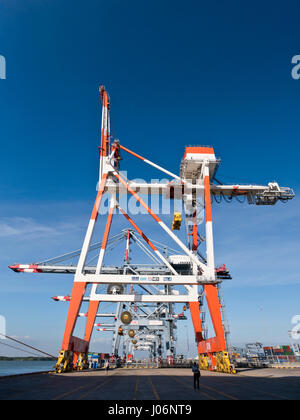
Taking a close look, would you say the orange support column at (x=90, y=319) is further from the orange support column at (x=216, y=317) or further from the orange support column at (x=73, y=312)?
the orange support column at (x=216, y=317)

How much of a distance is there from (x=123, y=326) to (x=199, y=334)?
1618 centimetres


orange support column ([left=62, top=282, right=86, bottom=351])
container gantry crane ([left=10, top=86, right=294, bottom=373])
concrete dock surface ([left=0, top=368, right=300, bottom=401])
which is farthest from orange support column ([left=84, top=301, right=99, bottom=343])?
concrete dock surface ([left=0, top=368, right=300, bottom=401])

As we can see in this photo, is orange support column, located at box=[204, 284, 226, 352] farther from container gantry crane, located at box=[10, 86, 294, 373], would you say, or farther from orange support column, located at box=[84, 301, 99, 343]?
orange support column, located at box=[84, 301, 99, 343]

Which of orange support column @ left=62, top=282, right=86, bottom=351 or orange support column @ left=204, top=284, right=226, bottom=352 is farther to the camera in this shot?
orange support column @ left=62, top=282, right=86, bottom=351

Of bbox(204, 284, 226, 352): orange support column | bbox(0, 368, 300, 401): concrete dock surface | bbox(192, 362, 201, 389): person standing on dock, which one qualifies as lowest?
bbox(0, 368, 300, 401): concrete dock surface

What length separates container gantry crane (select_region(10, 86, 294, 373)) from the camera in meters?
21.4

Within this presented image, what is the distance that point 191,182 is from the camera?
1081 inches

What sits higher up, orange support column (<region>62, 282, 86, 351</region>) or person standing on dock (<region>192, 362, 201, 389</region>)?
orange support column (<region>62, 282, 86, 351</region>)

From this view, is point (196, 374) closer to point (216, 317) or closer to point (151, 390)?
point (151, 390)

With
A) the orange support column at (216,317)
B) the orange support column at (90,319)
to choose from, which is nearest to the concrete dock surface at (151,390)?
the orange support column at (216,317)

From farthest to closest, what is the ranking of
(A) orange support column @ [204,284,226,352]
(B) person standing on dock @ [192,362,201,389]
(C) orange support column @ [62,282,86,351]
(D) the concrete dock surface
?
(C) orange support column @ [62,282,86,351] < (A) orange support column @ [204,284,226,352] < (B) person standing on dock @ [192,362,201,389] < (D) the concrete dock surface

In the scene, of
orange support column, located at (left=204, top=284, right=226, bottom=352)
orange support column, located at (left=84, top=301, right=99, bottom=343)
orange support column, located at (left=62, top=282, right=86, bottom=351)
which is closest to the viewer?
orange support column, located at (left=204, top=284, right=226, bottom=352)

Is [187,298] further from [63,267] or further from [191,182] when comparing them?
[63,267]

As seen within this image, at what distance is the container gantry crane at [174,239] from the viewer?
70.1 feet
